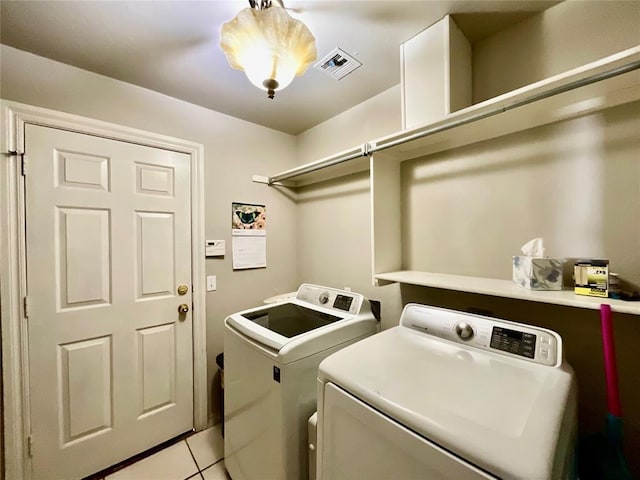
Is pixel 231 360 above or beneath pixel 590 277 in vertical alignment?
beneath

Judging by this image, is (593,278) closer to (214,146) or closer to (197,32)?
(197,32)

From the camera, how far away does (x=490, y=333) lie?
0.99 m

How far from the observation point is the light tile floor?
1.58 meters

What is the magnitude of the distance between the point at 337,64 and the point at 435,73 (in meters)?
0.57

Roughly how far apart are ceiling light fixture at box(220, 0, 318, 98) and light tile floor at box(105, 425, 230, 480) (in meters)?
2.23

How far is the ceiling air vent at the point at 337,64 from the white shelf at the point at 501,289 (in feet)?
4.15

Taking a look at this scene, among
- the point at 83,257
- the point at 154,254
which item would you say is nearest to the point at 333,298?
the point at 154,254

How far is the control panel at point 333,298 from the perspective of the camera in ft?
4.95

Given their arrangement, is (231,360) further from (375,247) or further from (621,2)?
(621,2)

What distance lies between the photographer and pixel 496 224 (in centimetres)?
131

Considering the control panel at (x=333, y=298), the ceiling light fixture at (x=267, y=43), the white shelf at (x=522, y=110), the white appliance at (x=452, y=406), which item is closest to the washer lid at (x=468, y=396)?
the white appliance at (x=452, y=406)

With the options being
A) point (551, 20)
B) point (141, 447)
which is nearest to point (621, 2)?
point (551, 20)

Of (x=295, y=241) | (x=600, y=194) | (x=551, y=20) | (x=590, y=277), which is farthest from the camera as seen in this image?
(x=295, y=241)

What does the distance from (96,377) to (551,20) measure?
3.10 metres
